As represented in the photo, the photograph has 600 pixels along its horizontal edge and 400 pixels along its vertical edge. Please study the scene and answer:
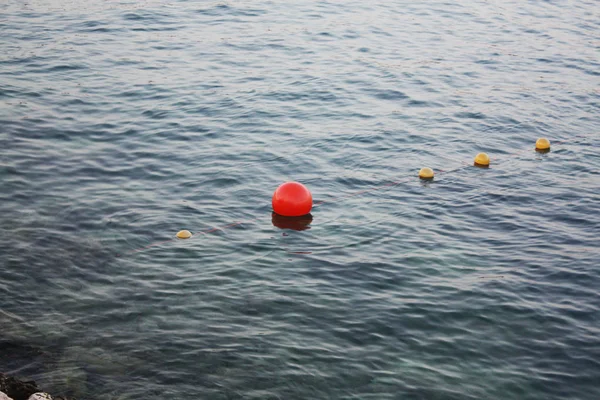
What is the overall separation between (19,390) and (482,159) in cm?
1086

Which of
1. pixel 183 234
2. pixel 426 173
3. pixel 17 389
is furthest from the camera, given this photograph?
pixel 426 173

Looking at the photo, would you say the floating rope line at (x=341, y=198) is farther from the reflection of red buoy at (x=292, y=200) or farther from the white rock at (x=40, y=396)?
the white rock at (x=40, y=396)

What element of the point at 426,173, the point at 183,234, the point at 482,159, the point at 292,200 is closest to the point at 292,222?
the point at 292,200

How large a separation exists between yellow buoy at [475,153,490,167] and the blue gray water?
0.23 metres

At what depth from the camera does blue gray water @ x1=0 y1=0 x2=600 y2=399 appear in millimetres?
9656

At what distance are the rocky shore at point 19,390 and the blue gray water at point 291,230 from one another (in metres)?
0.44

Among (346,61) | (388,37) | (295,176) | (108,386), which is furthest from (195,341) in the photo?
(388,37)

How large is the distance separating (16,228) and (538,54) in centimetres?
1813

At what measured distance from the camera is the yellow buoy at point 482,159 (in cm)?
1619

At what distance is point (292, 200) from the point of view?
13.5 m

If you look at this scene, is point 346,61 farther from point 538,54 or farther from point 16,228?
point 16,228

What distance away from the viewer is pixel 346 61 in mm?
23203

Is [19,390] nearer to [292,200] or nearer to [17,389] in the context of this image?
[17,389]

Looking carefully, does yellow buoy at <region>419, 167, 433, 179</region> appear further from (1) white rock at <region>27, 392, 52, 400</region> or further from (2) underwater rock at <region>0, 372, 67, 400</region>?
(1) white rock at <region>27, 392, 52, 400</region>
